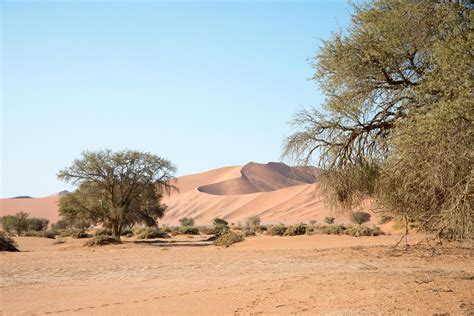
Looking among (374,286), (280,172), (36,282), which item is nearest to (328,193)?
(374,286)

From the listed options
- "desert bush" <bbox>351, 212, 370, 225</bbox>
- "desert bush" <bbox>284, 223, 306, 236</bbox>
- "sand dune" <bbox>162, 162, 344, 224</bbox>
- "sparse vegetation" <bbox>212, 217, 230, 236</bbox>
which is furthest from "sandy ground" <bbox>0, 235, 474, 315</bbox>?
"sand dune" <bbox>162, 162, 344, 224</bbox>

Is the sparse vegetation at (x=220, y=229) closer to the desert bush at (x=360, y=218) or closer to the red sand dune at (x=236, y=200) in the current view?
the desert bush at (x=360, y=218)

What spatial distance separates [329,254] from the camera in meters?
20.2

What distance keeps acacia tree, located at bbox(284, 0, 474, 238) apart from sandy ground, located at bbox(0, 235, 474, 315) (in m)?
1.63

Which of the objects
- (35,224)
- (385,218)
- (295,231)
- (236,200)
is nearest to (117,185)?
(295,231)

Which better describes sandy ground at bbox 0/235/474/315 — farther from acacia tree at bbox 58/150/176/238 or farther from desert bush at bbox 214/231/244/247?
acacia tree at bbox 58/150/176/238

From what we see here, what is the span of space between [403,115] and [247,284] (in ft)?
18.0

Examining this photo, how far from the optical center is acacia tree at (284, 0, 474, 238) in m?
8.13

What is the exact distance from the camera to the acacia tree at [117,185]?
117ft

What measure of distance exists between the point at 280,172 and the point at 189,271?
408ft

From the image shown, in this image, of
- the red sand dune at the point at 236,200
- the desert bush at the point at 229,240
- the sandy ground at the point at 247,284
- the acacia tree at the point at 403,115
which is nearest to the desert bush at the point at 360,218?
the red sand dune at the point at 236,200

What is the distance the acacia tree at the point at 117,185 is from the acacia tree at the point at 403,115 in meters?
24.4

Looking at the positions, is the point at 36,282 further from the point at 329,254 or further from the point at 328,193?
the point at 329,254

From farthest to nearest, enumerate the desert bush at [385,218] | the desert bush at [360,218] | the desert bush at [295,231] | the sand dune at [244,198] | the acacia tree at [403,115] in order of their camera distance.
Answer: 1. the sand dune at [244,198]
2. the desert bush at [360,218]
3. the desert bush at [295,231]
4. the desert bush at [385,218]
5. the acacia tree at [403,115]
